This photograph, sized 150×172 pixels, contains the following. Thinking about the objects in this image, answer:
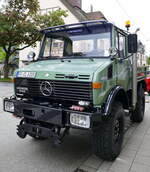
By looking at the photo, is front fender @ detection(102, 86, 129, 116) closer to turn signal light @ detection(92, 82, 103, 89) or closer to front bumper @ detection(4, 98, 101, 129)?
front bumper @ detection(4, 98, 101, 129)

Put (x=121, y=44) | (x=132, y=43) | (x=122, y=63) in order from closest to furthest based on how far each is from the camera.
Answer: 1. (x=132, y=43)
2. (x=122, y=63)
3. (x=121, y=44)

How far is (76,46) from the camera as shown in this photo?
3605 mm

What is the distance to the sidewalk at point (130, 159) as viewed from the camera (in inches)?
110

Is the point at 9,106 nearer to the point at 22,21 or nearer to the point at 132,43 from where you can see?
the point at 132,43

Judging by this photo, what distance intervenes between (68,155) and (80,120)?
112 centimetres

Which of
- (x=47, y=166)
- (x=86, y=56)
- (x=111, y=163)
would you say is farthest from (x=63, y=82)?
(x=111, y=163)

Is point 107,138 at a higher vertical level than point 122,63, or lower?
lower

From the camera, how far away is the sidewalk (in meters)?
2.79

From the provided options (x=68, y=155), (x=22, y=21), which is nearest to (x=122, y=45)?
(x=68, y=155)

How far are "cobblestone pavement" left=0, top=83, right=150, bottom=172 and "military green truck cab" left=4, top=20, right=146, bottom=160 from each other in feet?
0.80

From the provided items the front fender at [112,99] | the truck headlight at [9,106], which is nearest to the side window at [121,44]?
the front fender at [112,99]

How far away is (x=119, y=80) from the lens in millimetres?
3305

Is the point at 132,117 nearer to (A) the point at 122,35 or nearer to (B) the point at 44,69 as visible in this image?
(A) the point at 122,35

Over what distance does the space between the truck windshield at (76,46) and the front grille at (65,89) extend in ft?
2.98
